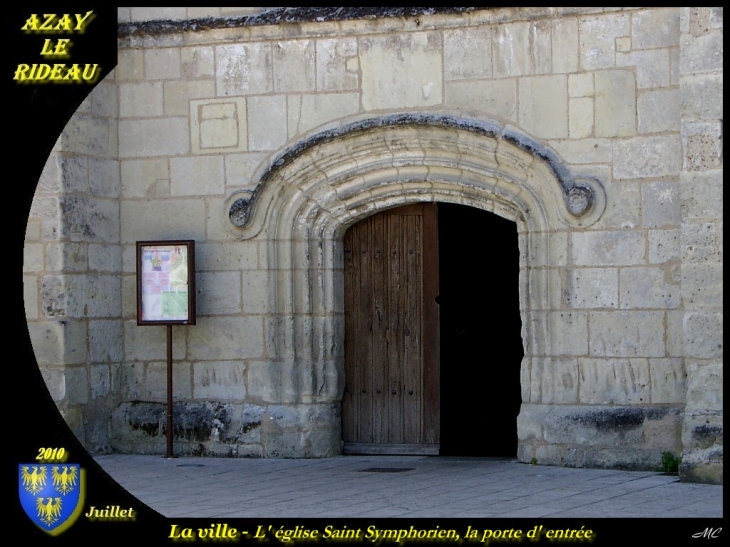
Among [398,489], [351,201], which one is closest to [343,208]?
[351,201]

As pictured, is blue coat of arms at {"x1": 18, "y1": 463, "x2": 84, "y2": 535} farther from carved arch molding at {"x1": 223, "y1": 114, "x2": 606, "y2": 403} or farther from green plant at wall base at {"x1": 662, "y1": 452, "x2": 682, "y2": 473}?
green plant at wall base at {"x1": 662, "y1": 452, "x2": 682, "y2": 473}

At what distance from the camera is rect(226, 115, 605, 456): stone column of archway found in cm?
830

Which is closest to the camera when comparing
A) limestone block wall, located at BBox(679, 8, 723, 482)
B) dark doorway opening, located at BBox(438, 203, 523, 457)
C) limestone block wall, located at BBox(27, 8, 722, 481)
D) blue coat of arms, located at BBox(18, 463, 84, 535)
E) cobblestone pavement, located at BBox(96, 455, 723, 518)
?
blue coat of arms, located at BBox(18, 463, 84, 535)

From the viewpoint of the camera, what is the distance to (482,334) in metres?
9.31

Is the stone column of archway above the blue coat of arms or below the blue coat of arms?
above

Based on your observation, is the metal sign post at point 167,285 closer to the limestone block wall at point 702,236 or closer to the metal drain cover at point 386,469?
the metal drain cover at point 386,469

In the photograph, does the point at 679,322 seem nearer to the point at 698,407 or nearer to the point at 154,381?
the point at 698,407

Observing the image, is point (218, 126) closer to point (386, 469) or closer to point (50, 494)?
point (386, 469)

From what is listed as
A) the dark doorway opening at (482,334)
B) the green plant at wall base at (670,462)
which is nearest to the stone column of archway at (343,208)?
the dark doorway opening at (482,334)

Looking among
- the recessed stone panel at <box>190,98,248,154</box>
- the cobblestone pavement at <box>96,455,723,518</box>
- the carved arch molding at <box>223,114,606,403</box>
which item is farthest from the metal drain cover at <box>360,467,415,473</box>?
the recessed stone panel at <box>190,98,248,154</box>

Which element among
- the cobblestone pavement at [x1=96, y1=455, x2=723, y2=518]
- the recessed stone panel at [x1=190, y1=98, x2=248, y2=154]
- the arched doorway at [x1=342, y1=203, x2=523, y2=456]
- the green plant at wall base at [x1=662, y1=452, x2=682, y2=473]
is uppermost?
the recessed stone panel at [x1=190, y1=98, x2=248, y2=154]

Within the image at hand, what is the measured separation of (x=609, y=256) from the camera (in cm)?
806

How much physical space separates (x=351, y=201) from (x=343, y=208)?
0.27 feet

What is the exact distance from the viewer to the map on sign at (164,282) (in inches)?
347
